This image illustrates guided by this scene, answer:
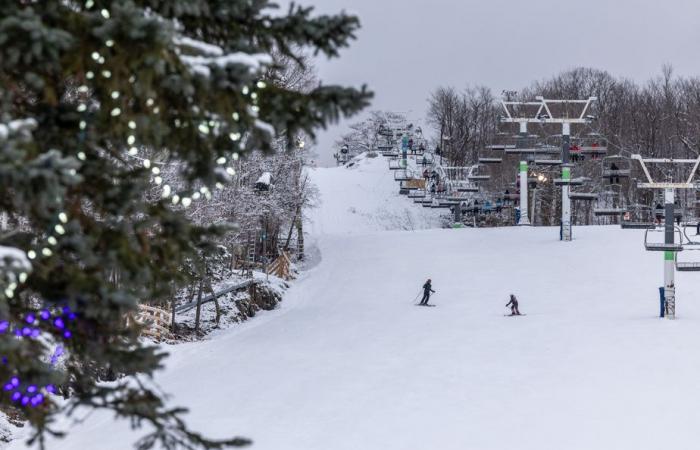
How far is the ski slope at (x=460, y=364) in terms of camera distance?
12297 mm

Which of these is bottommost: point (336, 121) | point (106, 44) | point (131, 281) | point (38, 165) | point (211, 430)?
point (211, 430)

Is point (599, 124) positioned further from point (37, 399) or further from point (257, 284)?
point (37, 399)

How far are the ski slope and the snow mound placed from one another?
102ft

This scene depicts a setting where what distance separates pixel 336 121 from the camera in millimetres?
5047

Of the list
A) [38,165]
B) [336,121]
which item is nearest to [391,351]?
[336,121]

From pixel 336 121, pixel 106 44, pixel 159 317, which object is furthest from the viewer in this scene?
pixel 159 317

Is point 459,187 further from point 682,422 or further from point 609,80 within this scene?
point 609,80

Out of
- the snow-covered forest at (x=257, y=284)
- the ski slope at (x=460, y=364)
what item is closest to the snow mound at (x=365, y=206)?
the snow-covered forest at (x=257, y=284)

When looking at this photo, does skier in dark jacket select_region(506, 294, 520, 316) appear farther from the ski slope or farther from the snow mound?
the snow mound

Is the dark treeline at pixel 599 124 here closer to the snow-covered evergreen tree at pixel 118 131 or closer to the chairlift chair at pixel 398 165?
the chairlift chair at pixel 398 165

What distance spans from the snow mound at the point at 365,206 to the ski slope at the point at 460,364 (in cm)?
3120

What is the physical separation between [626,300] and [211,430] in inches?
683

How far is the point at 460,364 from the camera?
17109 millimetres

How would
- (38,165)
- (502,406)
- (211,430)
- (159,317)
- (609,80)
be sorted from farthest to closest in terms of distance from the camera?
(609,80), (159,317), (502,406), (211,430), (38,165)
